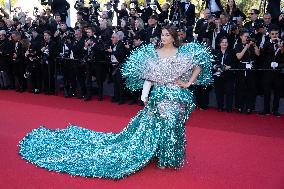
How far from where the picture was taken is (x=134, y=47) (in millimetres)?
9086

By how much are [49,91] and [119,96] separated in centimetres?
213

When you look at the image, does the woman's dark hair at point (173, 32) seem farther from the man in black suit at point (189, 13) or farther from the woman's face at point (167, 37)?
the man in black suit at point (189, 13)

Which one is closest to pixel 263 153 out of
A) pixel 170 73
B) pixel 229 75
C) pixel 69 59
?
pixel 170 73

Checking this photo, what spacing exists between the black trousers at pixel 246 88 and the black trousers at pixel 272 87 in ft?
0.74

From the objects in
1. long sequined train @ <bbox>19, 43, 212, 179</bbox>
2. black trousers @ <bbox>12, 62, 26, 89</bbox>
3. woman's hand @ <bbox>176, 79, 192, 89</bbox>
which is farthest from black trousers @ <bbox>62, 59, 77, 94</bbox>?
woman's hand @ <bbox>176, 79, 192, 89</bbox>

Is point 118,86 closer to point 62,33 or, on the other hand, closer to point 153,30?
point 153,30

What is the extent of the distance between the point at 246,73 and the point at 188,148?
9.77 feet

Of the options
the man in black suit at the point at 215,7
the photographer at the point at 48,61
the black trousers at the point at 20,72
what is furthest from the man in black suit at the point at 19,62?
the man in black suit at the point at 215,7

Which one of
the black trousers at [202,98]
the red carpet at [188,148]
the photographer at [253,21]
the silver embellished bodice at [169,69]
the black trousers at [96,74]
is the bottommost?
the red carpet at [188,148]

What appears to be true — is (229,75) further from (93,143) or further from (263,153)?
(93,143)

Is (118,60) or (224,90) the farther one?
(118,60)

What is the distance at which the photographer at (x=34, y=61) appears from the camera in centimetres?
1030

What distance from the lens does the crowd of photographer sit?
831 cm

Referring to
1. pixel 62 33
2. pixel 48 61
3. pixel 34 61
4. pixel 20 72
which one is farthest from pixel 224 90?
pixel 20 72
